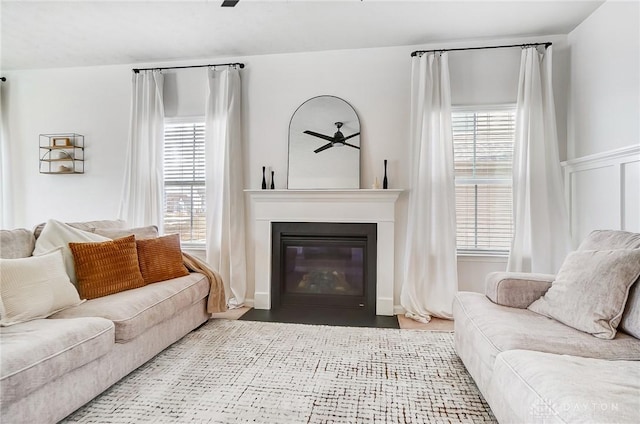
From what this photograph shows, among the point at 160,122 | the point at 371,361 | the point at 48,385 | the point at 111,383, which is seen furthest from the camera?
the point at 160,122

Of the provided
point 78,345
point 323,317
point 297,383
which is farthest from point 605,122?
point 78,345

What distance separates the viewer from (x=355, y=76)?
3.69 meters

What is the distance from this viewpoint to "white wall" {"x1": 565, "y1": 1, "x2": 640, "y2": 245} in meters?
2.49

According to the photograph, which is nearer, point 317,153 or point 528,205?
point 528,205

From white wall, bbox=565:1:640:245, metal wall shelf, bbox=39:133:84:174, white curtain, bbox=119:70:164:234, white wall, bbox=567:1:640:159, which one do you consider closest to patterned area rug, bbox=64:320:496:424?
white wall, bbox=565:1:640:245

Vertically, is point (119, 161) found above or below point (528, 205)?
above

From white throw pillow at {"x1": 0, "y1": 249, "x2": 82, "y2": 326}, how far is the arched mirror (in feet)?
7.05

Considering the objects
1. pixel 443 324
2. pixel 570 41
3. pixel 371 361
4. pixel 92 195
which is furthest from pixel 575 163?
pixel 92 195

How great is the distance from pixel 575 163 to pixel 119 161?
187 inches

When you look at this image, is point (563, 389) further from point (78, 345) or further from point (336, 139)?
point (336, 139)

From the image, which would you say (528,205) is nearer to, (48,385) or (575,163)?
(575,163)

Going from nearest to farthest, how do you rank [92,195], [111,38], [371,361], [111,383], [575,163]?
1. [111,383]
2. [371,361]
3. [575,163]
4. [111,38]
5. [92,195]

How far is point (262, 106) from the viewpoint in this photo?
384 cm

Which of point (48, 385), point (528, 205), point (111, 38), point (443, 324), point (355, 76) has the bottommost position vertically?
point (443, 324)
